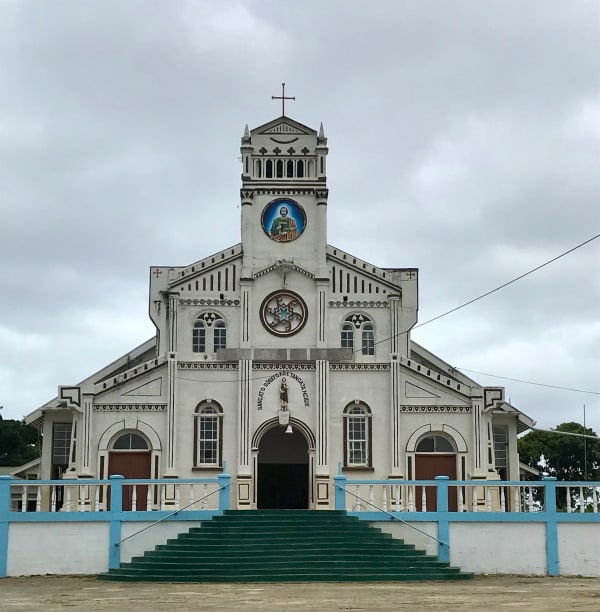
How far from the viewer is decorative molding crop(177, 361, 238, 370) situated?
34781mm

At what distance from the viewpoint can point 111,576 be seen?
79.4 feet

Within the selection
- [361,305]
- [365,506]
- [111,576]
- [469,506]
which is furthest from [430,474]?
[111,576]

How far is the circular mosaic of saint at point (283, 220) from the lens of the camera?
3572cm

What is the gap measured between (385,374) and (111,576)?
1343 cm

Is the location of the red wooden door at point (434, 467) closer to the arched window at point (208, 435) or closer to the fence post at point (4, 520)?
the arched window at point (208, 435)

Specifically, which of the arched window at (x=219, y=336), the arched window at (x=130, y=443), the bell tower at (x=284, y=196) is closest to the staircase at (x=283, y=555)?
the arched window at (x=130, y=443)

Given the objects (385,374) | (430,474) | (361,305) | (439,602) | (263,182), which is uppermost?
(263,182)

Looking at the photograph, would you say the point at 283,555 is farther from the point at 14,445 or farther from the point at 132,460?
the point at 14,445

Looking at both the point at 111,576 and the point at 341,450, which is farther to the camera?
the point at 341,450

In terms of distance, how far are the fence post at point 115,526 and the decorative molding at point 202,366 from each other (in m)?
9.01

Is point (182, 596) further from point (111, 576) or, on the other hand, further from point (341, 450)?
point (341, 450)

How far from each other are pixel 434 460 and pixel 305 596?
14.9 metres

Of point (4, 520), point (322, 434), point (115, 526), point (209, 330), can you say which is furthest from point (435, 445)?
point (4, 520)

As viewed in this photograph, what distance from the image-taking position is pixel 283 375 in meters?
34.8
